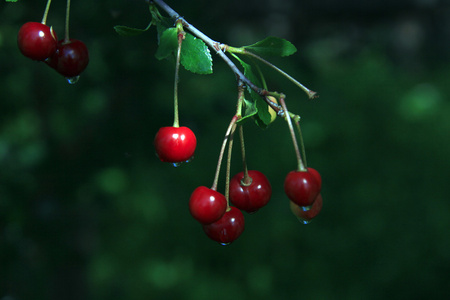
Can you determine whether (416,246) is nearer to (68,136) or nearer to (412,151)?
(412,151)

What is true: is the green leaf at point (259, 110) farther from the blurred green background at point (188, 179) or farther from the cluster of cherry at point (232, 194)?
the blurred green background at point (188, 179)

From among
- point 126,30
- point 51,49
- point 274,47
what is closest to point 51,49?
point 51,49

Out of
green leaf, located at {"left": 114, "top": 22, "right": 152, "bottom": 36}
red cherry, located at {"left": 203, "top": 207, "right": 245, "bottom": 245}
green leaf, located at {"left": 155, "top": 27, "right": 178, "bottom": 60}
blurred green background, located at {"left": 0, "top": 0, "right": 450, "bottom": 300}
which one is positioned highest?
green leaf, located at {"left": 155, "top": 27, "right": 178, "bottom": 60}

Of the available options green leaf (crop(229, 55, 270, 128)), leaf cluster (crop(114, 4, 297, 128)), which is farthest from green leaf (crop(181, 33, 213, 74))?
green leaf (crop(229, 55, 270, 128))

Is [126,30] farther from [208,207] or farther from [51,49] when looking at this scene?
[208,207]

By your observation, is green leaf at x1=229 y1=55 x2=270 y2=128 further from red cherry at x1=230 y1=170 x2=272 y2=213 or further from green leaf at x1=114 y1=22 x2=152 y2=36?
green leaf at x1=114 y1=22 x2=152 y2=36
